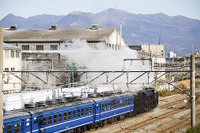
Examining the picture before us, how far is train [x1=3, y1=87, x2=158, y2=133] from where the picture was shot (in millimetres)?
16219

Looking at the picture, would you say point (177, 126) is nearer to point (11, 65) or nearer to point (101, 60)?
point (101, 60)

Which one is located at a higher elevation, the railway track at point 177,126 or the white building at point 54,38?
the white building at point 54,38

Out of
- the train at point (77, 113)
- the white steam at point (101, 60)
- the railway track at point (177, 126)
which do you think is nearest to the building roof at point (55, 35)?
the white steam at point (101, 60)

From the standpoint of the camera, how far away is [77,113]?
68.7ft

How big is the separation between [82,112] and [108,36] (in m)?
33.7

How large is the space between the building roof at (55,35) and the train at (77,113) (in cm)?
2483

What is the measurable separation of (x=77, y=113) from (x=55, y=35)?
37.9 metres

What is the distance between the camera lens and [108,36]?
5403 centimetres

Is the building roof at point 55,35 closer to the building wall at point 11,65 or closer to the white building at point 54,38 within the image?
the white building at point 54,38

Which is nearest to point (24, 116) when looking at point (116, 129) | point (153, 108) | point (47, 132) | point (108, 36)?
point (47, 132)

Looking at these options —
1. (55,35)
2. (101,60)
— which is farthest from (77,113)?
(55,35)

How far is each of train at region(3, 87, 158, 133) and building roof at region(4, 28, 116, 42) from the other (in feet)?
81.5

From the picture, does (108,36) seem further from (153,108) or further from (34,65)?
(153,108)

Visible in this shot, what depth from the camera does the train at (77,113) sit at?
16219mm
